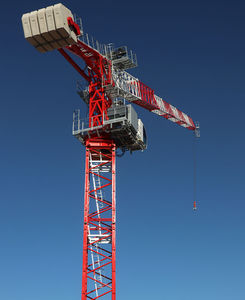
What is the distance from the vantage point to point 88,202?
72312mm

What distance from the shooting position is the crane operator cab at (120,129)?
72875mm

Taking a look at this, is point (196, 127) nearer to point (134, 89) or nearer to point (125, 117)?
point (134, 89)

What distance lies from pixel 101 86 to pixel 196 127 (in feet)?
107

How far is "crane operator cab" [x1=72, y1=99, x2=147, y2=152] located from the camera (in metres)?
72.9

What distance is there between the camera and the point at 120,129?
2889 inches

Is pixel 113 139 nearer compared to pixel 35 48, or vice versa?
pixel 35 48

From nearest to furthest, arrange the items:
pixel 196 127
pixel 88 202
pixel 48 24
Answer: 1. pixel 48 24
2. pixel 88 202
3. pixel 196 127

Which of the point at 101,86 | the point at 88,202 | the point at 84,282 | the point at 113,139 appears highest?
the point at 101,86

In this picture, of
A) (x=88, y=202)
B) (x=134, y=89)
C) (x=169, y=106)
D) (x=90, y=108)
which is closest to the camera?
(x=88, y=202)

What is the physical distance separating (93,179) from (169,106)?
25624 mm

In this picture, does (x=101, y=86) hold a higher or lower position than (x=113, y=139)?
higher

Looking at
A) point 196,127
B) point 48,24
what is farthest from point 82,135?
point 196,127

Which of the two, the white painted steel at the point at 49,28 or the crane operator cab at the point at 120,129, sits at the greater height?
the white painted steel at the point at 49,28

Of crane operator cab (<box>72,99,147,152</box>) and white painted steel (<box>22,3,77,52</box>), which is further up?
white painted steel (<box>22,3,77,52</box>)
